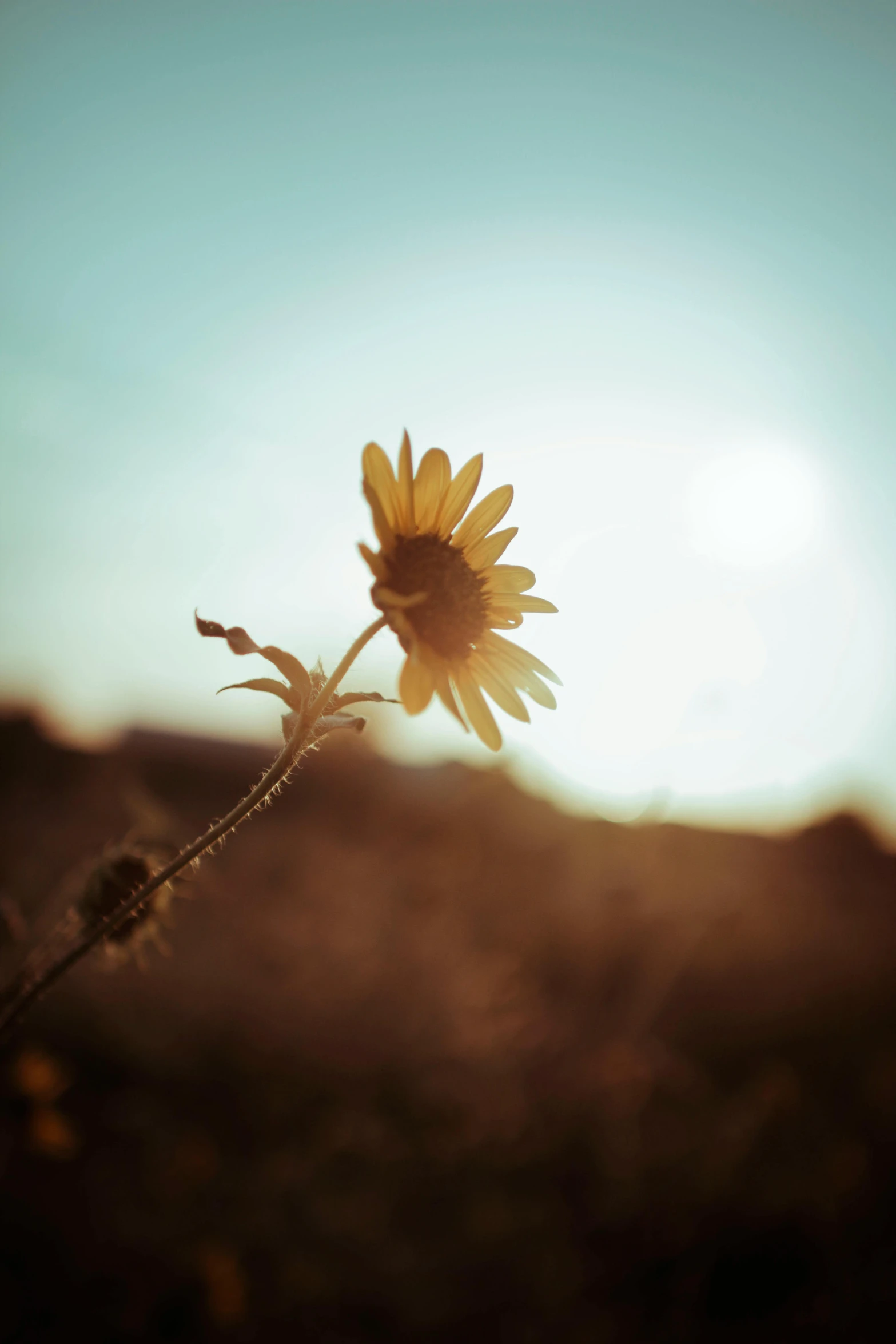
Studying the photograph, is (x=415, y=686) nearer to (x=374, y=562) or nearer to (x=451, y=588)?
(x=374, y=562)

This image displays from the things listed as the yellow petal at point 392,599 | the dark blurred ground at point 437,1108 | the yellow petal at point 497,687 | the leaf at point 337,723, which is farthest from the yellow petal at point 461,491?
the dark blurred ground at point 437,1108

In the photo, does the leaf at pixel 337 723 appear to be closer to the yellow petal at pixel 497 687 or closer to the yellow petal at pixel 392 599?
the yellow petal at pixel 392 599

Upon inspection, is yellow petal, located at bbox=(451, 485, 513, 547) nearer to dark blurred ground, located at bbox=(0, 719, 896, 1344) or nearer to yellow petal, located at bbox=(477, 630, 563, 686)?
yellow petal, located at bbox=(477, 630, 563, 686)

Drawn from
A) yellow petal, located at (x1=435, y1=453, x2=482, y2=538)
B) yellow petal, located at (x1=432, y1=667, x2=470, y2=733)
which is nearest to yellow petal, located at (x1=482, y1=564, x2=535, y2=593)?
yellow petal, located at (x1=435, y1=453, x2=482, y2=538)

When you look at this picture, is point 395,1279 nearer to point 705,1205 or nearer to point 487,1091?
point 487,1091

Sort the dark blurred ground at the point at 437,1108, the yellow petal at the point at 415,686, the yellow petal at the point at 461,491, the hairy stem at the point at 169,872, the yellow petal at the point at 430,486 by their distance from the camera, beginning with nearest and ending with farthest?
the hairy stem at the point at 169,872, the yellow petal at the point at 415,686, the yellow petal at the point at 430,486, the yellow petal at the point at 461,491, the dark blurred ground at the point at 437,1108

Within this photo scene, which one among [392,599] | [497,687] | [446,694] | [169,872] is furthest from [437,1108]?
[392,599]
